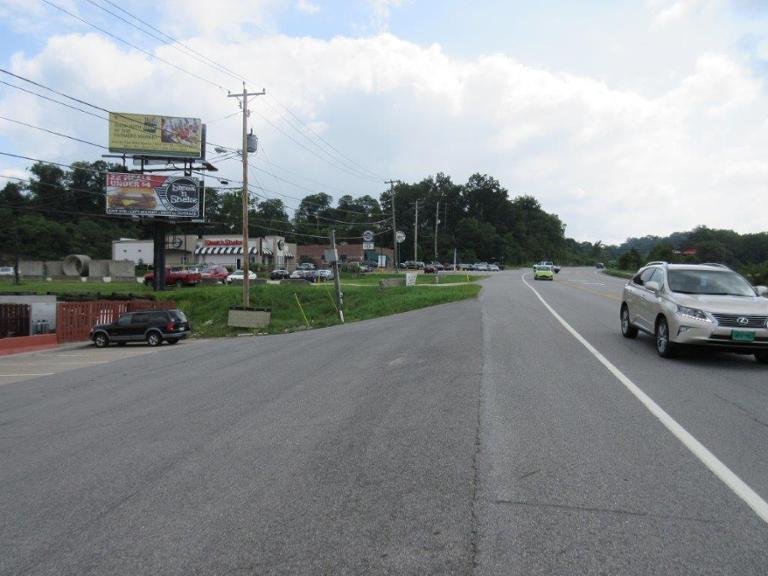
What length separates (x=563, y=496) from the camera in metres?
4.64

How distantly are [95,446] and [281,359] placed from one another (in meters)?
7.24

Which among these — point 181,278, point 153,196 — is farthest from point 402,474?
point 181,278

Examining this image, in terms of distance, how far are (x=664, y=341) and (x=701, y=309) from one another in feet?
3.28

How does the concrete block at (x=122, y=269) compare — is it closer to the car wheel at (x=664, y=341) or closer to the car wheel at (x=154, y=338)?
the car wheel at (x=154, y=338)

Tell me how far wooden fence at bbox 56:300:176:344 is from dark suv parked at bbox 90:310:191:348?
3487 millimetres

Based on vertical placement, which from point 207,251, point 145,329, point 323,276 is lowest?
point 145,329

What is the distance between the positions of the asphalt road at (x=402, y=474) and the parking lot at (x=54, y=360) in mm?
8833

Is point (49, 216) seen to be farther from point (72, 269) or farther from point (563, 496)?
point (563, 496)

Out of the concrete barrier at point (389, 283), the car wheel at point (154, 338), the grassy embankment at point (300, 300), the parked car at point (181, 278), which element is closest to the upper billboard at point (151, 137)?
the parked car at point (181, 278)

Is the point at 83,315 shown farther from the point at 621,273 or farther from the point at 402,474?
the point at 621,273

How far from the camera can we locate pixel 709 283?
1155cm

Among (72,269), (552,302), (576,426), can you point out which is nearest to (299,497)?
(576,426)

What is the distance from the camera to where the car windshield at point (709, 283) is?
1131 cm

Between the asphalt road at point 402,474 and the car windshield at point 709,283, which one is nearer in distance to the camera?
the asphalt road at point 402,474
